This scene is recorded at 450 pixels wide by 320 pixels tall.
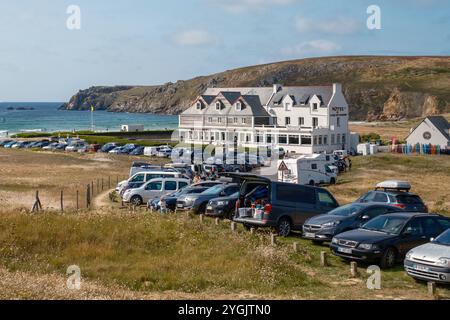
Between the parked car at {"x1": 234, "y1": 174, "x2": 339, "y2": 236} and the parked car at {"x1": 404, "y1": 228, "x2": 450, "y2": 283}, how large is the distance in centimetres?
633

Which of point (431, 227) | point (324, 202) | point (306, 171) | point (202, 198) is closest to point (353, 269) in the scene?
point (431, 227)

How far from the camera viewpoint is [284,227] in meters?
21.1

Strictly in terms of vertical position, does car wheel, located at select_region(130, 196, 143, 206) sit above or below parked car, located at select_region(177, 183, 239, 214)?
below

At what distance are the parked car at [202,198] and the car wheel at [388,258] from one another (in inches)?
393

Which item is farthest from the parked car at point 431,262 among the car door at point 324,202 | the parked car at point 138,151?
the parked car at point 138,151

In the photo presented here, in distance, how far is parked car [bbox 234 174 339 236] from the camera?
67.9 feet

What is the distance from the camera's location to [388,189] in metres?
28.2

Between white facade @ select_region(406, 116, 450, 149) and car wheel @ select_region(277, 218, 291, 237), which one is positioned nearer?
car wheel @ select_region(277, 218, 291, 237)

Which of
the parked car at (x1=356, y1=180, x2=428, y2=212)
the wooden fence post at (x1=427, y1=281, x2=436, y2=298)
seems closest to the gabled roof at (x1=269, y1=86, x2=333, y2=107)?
the parked car at (x1=356, y1=180, x2=428, y2=212)

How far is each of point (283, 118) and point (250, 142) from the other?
252 inches

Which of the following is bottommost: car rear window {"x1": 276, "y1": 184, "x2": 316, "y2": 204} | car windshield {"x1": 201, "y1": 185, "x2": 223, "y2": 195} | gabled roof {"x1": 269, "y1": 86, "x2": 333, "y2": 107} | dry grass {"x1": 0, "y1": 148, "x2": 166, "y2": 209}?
dry grass {"x1": 0, "y1": 148, "x2": 166, "y2": 209}

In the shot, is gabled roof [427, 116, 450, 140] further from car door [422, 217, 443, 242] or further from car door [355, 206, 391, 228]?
car door [422, 217, 443, 242]

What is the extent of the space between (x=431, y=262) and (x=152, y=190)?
63.3 ft
